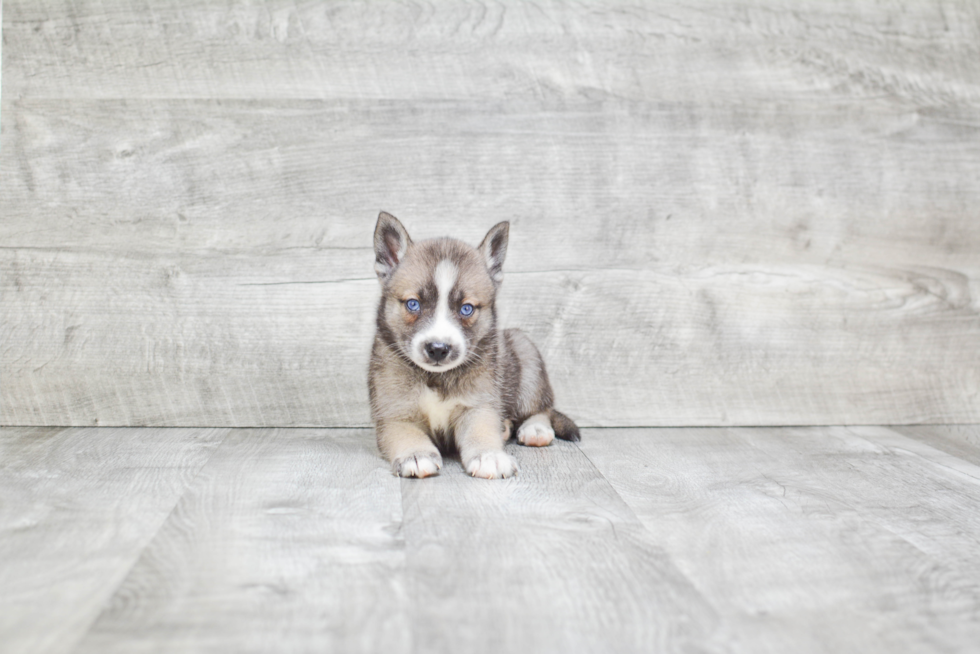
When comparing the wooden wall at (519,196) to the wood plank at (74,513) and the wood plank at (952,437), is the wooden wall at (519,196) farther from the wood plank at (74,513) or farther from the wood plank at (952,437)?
the wood plank at (74,513)

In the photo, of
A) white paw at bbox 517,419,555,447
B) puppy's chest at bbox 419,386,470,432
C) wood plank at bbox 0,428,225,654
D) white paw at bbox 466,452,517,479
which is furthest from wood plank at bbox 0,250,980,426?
white paw at bbox 466,452,517,479

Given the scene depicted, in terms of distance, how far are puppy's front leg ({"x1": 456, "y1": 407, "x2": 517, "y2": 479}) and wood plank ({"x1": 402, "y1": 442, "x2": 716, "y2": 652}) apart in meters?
0.06

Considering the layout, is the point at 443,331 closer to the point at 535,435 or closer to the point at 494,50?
the point at 535,435

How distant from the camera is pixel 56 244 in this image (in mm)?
3018

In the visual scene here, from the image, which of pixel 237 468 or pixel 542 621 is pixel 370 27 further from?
pixel 542 621

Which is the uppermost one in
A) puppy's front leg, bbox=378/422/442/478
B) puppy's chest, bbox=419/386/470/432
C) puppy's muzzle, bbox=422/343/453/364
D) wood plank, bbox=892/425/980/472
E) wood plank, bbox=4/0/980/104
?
wood plank, bbox=4/0/980/104

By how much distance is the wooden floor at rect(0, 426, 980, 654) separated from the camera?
143 cm

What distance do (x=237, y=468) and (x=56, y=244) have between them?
1198 mm

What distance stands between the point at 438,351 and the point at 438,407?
10.5 inches

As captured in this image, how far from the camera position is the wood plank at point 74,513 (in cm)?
147

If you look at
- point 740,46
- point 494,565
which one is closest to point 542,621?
point 494,565

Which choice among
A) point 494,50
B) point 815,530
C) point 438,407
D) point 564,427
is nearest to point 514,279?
point 564,427

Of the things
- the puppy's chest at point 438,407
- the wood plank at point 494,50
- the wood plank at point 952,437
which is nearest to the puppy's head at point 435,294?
the puppy's chest at point 438,407

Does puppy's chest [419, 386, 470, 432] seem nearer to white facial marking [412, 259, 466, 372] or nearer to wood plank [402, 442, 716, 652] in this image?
white facial marking [412, 259, 466, 372]
